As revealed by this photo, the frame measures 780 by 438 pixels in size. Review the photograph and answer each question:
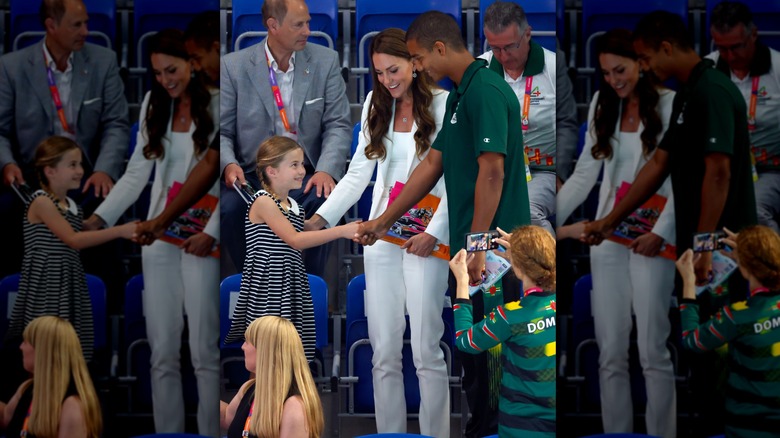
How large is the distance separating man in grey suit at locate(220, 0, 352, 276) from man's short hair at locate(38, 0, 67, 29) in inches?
32.1

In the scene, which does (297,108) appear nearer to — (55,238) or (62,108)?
(62,108)

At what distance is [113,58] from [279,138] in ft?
2.89

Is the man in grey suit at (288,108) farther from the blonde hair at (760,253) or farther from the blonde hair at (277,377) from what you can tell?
the blonde hair at (760,253)

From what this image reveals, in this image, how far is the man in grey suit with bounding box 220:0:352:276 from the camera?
3.72 meters

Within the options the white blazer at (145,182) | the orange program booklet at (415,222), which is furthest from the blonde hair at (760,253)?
the white blazer at (145,182)

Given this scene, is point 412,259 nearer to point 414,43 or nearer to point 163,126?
point 414,43

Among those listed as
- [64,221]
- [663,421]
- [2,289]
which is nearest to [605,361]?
[663,421]

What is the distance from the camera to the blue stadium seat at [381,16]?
3676mm

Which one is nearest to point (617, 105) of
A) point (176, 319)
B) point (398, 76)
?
point (398, 76)

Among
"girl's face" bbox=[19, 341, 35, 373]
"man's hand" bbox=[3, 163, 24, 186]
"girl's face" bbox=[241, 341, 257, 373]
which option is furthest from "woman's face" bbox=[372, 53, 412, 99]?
"girl's face" bbox=[19, 341, 35, 373]

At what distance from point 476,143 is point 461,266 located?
0.54 meters

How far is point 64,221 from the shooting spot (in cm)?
382

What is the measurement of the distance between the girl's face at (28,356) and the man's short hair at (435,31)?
221 cm

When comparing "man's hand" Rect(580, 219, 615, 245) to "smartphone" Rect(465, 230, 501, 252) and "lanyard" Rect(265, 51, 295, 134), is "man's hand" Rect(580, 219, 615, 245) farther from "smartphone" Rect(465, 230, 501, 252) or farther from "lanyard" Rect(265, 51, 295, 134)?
"lanyard" Rect(265, 51, 295, 134)
